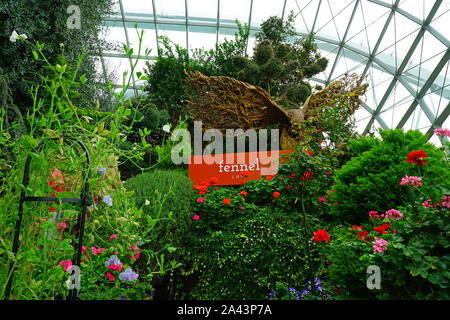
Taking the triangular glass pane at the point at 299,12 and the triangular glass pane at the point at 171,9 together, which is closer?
the triangular glass pane at the point at 299,12

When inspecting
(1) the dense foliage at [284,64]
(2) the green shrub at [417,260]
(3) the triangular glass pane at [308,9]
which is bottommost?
(2) the green shrub at [417,260]

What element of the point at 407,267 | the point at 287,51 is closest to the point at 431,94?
the point at 287,51

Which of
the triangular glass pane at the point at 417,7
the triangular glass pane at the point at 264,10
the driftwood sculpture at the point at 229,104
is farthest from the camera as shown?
the triangular glass pane at the point at 264,10

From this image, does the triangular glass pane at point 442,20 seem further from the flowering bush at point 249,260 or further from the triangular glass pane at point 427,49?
the flowering bush at point 249,260

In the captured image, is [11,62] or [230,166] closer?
[230,166]

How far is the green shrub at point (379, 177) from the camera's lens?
293 centimetres

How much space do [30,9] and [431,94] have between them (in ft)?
40.2

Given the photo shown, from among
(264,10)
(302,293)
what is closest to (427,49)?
(264,10)

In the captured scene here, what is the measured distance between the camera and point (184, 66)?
1516 centimetres

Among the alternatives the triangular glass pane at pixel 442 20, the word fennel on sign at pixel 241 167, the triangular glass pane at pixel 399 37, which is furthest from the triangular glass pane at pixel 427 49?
the word fennel on sign at pixel 241 167

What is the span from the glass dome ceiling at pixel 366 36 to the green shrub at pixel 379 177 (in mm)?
4946

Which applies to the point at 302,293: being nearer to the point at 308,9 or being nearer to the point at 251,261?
the point at 251,261

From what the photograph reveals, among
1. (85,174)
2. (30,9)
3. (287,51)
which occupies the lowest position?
(85,174)
